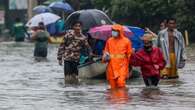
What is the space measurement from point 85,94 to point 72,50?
7.95 ft

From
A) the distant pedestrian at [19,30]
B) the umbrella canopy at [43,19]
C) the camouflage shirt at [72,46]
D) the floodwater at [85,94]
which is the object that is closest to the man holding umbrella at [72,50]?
the camouflage shirt at [72,46]

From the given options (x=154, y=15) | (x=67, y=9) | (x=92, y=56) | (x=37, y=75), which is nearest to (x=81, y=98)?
(x=92, y=56)

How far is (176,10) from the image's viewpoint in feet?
127

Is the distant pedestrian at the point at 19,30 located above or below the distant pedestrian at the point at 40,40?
below

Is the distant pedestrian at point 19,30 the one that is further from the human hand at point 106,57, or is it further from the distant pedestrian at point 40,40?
the human hand at point 106,57

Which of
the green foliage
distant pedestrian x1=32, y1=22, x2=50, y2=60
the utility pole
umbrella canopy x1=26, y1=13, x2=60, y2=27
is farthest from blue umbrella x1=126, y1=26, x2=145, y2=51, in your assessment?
the utility pole

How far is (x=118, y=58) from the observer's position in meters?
16.8

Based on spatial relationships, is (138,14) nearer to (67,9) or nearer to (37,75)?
(67,9)

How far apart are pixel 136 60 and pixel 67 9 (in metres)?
28.3

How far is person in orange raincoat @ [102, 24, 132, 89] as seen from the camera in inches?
657

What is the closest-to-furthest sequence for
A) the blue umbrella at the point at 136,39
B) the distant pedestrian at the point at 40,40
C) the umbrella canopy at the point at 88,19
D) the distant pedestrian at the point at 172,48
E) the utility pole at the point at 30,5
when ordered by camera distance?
the distant pedestrian at the point at 172,48 → the blue umbrella at the point at 136,39 → the umbrella canopy at the point at 88,19 → the distant pedestrian at the point at 40,40 → the utility pole at the point at 30,5

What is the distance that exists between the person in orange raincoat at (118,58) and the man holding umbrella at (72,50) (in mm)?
1248

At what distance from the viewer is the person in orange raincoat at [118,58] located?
54.7ft

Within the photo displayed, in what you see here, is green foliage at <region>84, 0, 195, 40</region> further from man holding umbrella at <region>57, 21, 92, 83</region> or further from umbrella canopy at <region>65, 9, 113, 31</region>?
man holding umbrella at <region>57, 21, 92, 83</region>
